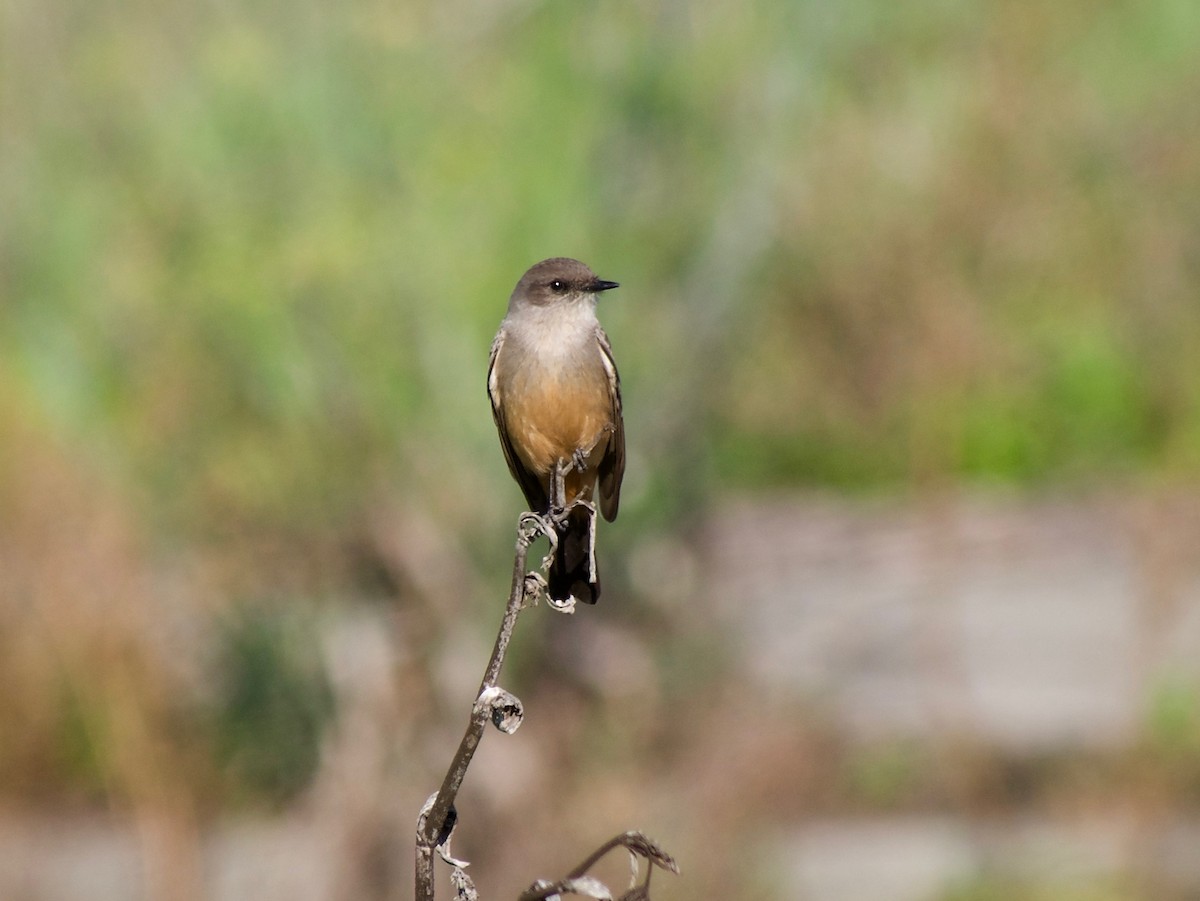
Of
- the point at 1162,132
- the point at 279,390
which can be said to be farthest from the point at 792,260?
the point at 279,390

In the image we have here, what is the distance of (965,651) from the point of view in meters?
9.41

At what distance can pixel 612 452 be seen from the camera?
4.31 metres

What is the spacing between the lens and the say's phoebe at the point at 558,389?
4145 mm

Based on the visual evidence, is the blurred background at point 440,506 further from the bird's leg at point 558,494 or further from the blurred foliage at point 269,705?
the bird's leg at point 558,494

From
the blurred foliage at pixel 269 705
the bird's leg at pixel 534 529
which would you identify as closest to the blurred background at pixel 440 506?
the blurred foliage at pixel 269 705

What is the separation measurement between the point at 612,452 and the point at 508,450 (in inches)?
10.5

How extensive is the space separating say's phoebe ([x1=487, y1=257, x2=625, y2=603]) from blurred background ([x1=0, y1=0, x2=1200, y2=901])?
2.47 m

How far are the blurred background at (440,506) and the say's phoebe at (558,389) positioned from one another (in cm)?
247

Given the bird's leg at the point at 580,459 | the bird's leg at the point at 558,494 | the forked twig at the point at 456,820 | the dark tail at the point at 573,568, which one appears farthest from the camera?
the bird's leg at the point at 580,459

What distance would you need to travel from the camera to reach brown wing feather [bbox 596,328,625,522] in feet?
14.0

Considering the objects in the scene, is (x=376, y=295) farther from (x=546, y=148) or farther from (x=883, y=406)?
(x=883, y=406)

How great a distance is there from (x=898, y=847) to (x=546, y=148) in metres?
3.77

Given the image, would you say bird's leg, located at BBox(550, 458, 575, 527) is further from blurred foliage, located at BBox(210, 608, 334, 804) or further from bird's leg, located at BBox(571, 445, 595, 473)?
blurred foliage, located at BBox(210, 608, 334, 804)

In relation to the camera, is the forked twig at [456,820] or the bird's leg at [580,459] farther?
the bird's leg at [580,459]
